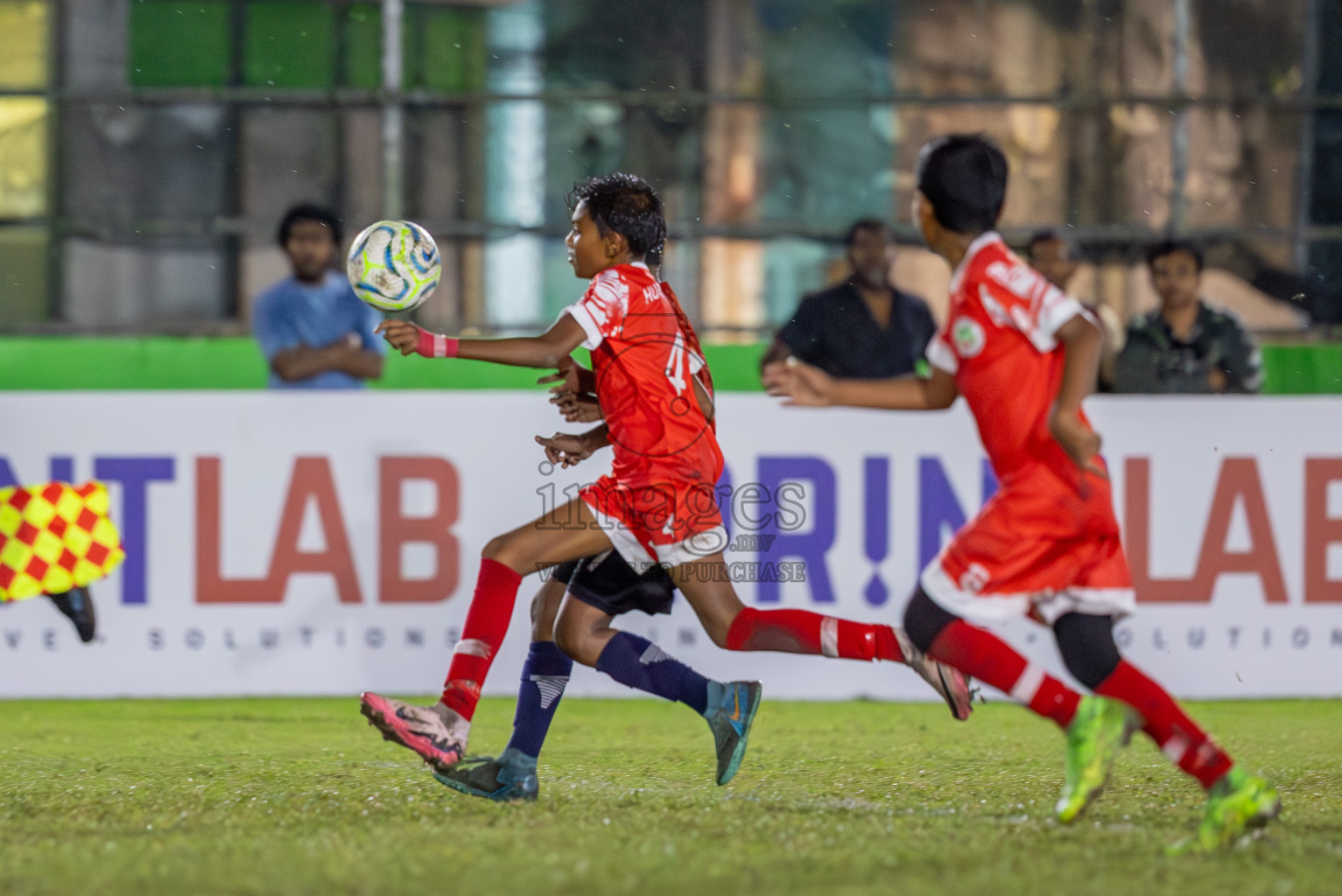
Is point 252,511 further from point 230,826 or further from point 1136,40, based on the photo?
point 1136,40

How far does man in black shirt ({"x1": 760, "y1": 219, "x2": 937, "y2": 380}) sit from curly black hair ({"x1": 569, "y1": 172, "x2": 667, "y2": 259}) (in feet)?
7.91

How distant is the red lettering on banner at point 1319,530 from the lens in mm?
5703

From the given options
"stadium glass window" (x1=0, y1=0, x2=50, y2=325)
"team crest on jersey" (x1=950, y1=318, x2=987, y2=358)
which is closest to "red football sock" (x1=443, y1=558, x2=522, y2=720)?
"team crest on jersey" (x1=950, y1=318, x2=987, y2=358)

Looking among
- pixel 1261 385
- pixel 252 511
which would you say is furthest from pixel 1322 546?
pixel 252 511

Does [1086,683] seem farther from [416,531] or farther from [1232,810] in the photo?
[416,531]

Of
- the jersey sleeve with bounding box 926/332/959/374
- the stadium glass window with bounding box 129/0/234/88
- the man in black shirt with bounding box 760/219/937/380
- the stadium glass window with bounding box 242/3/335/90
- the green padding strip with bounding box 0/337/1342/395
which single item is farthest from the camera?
the stadium glass window with bounding box 129/0/234/88

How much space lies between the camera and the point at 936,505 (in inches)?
227

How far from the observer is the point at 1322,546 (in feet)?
18.7

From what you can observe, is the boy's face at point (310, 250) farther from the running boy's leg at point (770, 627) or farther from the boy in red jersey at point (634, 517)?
the running boy's leg at point (770, 627)

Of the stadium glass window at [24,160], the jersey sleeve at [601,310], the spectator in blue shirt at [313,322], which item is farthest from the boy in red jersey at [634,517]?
the stadium glass window at [24,160]

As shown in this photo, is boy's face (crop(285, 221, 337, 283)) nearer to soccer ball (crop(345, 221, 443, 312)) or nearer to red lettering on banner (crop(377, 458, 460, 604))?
red lettering on banner (crop(377, 458, 460, 604))

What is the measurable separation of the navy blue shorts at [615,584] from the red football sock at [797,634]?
211mm

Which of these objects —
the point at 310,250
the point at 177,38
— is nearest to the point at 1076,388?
the point at 310,250

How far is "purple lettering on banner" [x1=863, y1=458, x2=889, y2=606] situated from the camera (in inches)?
226
